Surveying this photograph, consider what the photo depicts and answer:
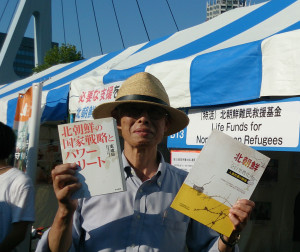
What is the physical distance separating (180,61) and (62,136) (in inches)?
59.1

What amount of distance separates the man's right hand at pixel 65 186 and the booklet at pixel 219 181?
1.09ft

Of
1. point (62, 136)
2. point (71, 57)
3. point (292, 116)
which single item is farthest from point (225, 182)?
point (71, 57)

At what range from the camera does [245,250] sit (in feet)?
11.9

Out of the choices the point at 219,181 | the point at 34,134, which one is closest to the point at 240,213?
the point at 219,181

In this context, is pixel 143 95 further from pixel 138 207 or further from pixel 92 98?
pixel 92 98

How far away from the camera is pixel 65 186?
1167mm

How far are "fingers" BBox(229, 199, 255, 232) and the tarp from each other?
921mm

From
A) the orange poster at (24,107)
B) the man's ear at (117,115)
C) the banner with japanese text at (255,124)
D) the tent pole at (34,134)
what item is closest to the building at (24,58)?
the orange poster at (24,107)

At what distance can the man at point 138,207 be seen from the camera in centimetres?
119

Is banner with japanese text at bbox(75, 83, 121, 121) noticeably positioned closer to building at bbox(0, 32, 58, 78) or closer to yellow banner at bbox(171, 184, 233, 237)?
yellow banner at bbox(171, 184, 233, 237)

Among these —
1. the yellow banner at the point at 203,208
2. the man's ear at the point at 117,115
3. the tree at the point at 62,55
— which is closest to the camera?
the yellow banner at the point at 203,208

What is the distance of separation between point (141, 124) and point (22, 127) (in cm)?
249

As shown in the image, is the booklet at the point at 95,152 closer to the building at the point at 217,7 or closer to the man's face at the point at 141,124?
the man's face at the point at 141,124

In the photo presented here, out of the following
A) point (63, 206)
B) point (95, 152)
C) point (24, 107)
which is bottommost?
point (63, 206)
